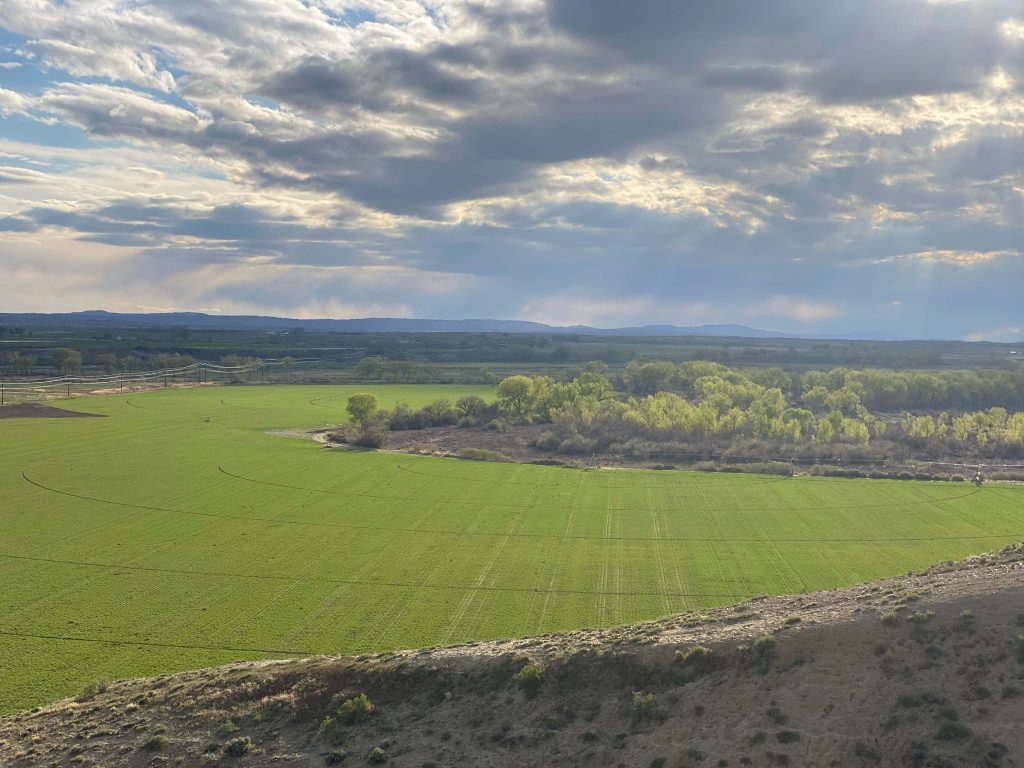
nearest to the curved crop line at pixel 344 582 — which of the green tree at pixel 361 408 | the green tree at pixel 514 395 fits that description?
the green tree at pixel 361 408

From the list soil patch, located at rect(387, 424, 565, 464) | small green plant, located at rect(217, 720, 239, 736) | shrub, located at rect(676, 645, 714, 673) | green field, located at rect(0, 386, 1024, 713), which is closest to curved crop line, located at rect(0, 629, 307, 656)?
green field, located at rect(0, 386, 1024, 713)

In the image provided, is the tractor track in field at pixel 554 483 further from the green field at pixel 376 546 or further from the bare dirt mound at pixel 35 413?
the bare dirt mound at pixel 35 413

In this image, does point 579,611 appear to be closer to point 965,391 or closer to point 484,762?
point 484,762

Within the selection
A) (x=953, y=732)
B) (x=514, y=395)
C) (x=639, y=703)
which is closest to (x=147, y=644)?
(x=639, y=703)

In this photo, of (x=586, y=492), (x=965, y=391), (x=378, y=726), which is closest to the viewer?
(x=378, y=726)

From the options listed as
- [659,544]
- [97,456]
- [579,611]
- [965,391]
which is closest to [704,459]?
[659,544]
